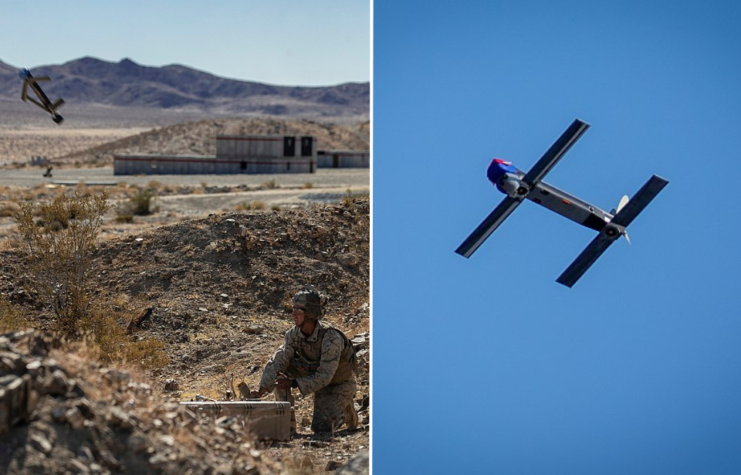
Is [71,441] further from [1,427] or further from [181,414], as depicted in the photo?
[181,414]

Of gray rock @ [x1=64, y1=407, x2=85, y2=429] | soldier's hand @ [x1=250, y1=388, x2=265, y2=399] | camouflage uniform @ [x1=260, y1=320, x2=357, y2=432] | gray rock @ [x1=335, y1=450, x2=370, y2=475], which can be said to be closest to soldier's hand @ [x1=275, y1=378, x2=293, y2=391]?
camouflage uniform @ [x1=260, y1=320, x2=357, y2=432]

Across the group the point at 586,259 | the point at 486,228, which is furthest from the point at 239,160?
the point at 586,259

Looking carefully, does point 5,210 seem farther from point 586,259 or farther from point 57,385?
point 57,385

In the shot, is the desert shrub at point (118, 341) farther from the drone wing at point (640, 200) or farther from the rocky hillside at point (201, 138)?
the rocky hillside at point (201, 138)

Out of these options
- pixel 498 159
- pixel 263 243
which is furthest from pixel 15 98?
pixel 498 159

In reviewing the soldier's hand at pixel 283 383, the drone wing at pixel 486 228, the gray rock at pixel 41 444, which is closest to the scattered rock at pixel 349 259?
the soldier's hand at pixel 283 383

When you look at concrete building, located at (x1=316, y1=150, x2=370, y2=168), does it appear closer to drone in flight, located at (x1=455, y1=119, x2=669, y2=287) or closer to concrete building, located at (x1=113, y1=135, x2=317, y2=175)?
concrete building, located at (x1=113, y1=135, x2=317, y2=175)
